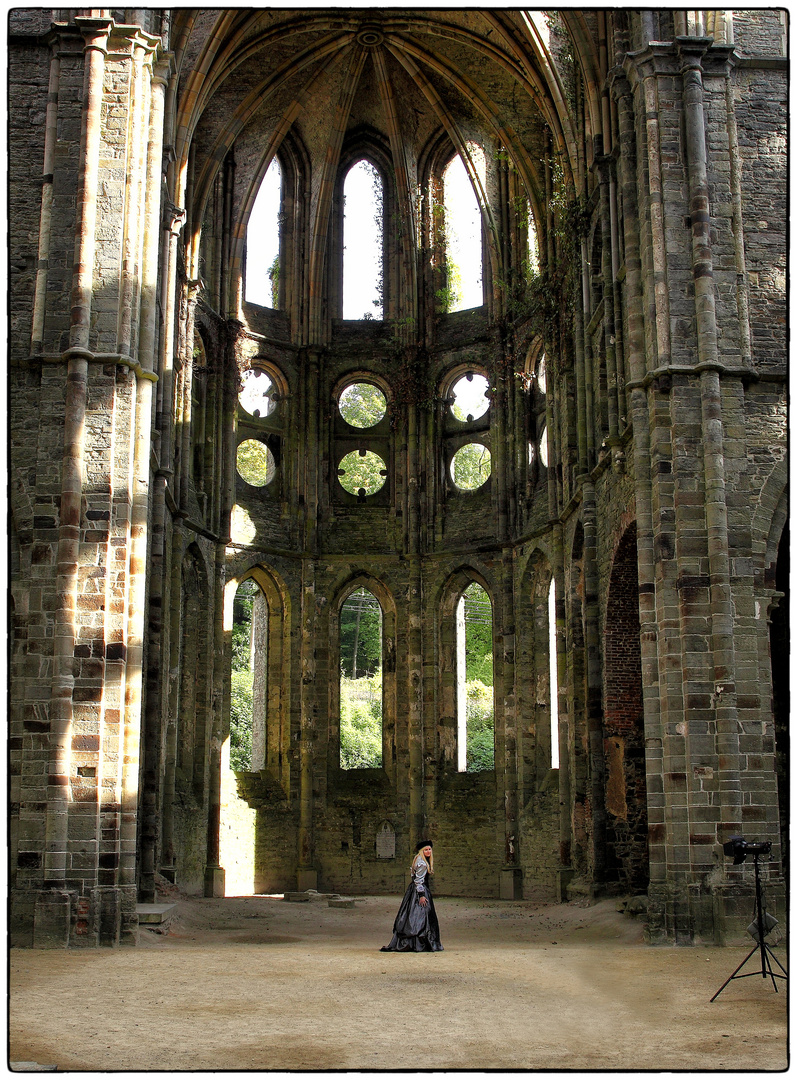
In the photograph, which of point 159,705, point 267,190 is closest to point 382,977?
point 159,705

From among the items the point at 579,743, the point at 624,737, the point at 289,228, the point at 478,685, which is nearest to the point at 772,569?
the point at 624,737

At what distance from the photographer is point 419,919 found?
43.0 feet

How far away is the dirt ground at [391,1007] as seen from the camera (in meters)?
7.20

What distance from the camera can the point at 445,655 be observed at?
23875 millimetres

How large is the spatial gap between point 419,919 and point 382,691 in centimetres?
1082

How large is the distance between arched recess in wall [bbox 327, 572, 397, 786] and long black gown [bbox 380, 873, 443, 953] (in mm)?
10360

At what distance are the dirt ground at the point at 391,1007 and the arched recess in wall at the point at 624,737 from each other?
8.11 ft

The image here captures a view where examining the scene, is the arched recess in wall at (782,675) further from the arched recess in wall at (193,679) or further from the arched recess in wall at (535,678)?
the arched recess in wall at (193,679)

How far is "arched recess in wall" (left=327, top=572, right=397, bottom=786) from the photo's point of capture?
23656 mm

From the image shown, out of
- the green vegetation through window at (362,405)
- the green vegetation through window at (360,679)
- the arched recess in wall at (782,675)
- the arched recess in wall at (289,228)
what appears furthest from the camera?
the green vegetation through window at (360,679)

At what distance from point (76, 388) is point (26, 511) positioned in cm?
155

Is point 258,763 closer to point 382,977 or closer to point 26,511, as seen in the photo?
point 26,511

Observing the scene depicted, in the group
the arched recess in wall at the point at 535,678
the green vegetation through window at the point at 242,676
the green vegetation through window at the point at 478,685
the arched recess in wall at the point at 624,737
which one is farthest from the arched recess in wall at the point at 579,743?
the green vegetation through window at the point at 242,676

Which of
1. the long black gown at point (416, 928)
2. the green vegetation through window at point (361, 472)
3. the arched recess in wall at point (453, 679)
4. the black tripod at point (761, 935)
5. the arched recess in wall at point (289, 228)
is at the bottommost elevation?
the long black gown at point (416, 928)
